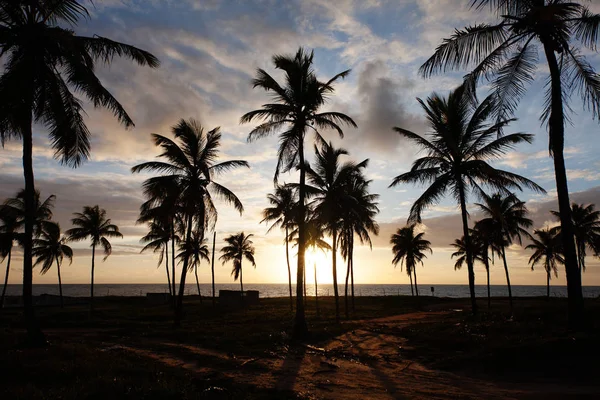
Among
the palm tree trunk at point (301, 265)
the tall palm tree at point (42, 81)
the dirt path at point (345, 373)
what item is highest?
the tall palm tree at point (42, 81)

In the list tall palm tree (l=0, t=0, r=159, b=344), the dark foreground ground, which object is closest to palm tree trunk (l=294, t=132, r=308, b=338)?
the dark foreground ground

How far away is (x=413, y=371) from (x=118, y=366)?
8.06 meters

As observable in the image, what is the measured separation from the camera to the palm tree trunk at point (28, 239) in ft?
37.4

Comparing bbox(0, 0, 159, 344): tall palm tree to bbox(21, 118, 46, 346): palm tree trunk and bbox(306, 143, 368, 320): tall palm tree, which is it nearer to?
bbox(21, 118, 46, 346): palm tree trunk

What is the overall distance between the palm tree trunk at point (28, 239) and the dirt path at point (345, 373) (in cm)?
349

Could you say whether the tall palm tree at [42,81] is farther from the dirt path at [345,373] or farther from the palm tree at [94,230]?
the palm tree at [94,230]

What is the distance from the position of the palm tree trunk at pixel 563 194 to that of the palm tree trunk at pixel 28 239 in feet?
52.5

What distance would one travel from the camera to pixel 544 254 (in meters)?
41.6

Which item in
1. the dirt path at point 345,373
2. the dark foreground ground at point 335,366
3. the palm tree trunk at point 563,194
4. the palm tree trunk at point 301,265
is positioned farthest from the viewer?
the palm tree trunk at point 301,265

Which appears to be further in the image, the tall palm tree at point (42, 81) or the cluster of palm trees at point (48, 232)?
the cluster of palm trees at point (48, 232)

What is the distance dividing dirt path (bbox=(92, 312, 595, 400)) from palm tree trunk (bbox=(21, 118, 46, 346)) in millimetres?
3492

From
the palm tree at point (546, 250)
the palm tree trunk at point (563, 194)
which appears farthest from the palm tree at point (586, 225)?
the palm tree trunk at point (563, 194)

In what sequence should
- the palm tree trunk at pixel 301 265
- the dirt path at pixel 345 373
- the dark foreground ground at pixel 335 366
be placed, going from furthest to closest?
the palm tree trunk at pixel 301 265 < the dirt path at pixel 345 373 < the dark foreground ground at pixel 335 366

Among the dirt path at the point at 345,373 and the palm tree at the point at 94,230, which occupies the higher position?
the palm tree at the point at 94,230
